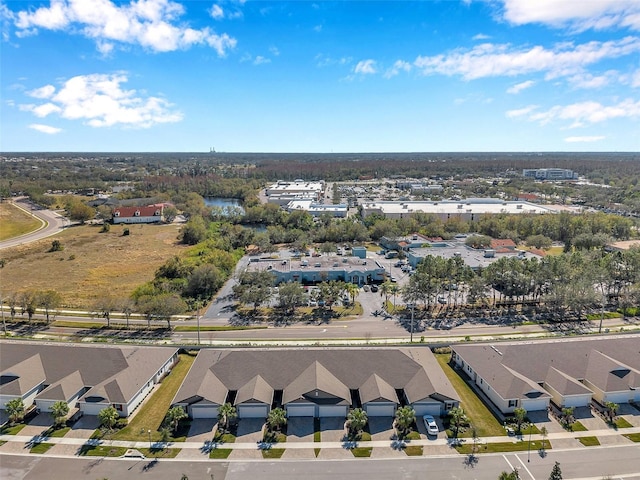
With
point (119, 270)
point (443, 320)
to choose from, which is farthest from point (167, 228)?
point (443, 320)

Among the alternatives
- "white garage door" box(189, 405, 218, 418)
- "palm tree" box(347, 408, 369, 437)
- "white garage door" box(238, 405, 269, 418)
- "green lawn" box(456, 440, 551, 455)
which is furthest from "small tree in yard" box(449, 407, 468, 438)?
"white garage door" box(189, 405, 218, 418)

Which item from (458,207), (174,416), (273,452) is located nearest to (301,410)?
(273,452)

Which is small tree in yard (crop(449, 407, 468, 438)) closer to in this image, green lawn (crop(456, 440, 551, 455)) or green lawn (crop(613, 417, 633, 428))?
green lawn (crop(456, 440, 551, 455))

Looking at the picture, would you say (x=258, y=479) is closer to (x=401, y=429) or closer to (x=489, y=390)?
(x=401, y=429)

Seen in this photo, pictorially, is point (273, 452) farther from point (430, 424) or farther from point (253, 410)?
point (430, 424)

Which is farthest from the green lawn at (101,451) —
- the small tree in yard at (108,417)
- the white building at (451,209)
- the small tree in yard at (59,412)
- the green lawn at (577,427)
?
the white building at (451,209)

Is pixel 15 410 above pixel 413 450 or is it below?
above
